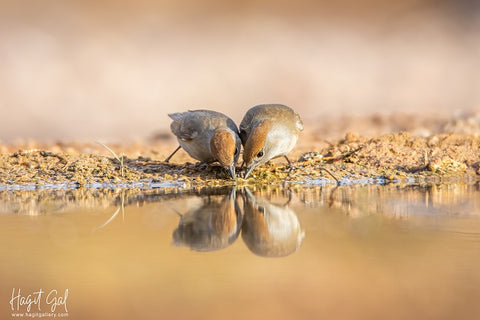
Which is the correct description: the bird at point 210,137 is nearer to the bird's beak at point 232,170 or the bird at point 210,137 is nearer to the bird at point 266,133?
the bird's beak at point 232,170

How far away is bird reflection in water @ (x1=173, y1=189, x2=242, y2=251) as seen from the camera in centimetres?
274

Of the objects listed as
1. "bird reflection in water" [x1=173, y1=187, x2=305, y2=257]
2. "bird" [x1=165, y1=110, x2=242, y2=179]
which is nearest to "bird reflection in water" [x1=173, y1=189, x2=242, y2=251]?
"bird reflection in water" [x1=173, y1=187, x2=305, y2=257]

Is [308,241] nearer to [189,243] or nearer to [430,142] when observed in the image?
[189,243]

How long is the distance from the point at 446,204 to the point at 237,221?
4.87 ft

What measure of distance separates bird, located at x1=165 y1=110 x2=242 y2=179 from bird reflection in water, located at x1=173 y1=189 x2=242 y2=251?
94 cm

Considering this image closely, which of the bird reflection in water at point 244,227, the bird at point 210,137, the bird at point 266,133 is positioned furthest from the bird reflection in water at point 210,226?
the bird at point 266,133

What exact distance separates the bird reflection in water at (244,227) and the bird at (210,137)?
3.09ft

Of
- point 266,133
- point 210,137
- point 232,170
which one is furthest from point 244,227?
point 210,137

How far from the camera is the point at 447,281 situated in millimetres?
2049

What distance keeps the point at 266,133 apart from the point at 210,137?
498mm

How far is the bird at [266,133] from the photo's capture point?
5.04m

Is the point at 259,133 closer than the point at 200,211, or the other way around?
the point at 200,211

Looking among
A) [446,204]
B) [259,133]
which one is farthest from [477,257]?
[259,133]

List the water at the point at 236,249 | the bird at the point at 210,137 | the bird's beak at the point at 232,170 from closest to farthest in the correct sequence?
the water at the point at 236,249, the bird at the point at 210,137, the bird's beak at the point at 232,170
